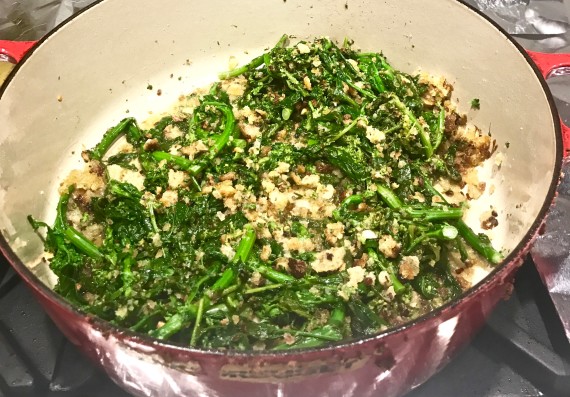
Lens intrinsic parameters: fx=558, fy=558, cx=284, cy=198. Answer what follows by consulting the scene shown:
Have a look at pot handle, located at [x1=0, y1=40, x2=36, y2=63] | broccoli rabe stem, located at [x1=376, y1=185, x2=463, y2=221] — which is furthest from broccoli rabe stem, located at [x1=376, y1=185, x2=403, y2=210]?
pot handle, located at [x1=0, y1=40, x2=36, y2=63]

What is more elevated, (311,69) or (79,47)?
(79,47)

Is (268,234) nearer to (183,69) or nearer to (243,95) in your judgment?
(243,95)


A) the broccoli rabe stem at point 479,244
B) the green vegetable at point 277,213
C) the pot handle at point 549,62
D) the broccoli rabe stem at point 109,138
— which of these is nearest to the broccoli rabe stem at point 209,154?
the green vegetable at point 277,213

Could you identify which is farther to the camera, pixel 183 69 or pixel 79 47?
pixel 183 69

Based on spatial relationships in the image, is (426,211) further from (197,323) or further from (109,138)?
(109,138)

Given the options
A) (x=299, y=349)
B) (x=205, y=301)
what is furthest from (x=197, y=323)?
(x=299, y=349)

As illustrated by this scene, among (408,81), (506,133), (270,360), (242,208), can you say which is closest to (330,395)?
(270,360)

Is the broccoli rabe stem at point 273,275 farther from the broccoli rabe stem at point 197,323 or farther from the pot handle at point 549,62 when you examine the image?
the pot handle at point 549,62
